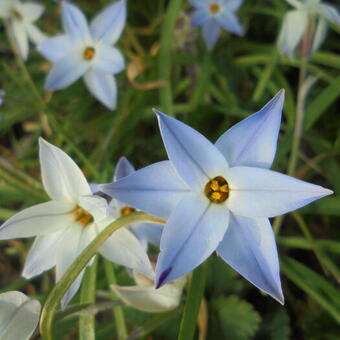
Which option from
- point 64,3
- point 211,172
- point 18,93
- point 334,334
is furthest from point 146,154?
point 211,172

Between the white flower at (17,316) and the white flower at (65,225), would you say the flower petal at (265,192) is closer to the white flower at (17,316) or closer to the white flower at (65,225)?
the white flower at (65,225)

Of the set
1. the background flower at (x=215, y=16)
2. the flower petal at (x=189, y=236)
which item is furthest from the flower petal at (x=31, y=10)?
the flower petal at (x=189, y=236)

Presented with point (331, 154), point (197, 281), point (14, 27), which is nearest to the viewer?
point (197, 281)

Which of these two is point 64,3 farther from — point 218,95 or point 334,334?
point 334,334

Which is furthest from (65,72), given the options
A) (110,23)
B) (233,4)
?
(233,4)

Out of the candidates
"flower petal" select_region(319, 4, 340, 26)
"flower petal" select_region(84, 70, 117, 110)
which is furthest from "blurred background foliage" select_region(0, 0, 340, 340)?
"flower petal" select_region(319, 4, 340, 26)

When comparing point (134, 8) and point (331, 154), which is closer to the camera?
point (331, 154)

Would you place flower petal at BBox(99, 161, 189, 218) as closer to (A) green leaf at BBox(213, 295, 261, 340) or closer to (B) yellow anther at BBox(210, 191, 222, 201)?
(B) yellow anther at BBox(210, 191, 222, 201)

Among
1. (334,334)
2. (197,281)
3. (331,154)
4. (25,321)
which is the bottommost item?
(334,334)
